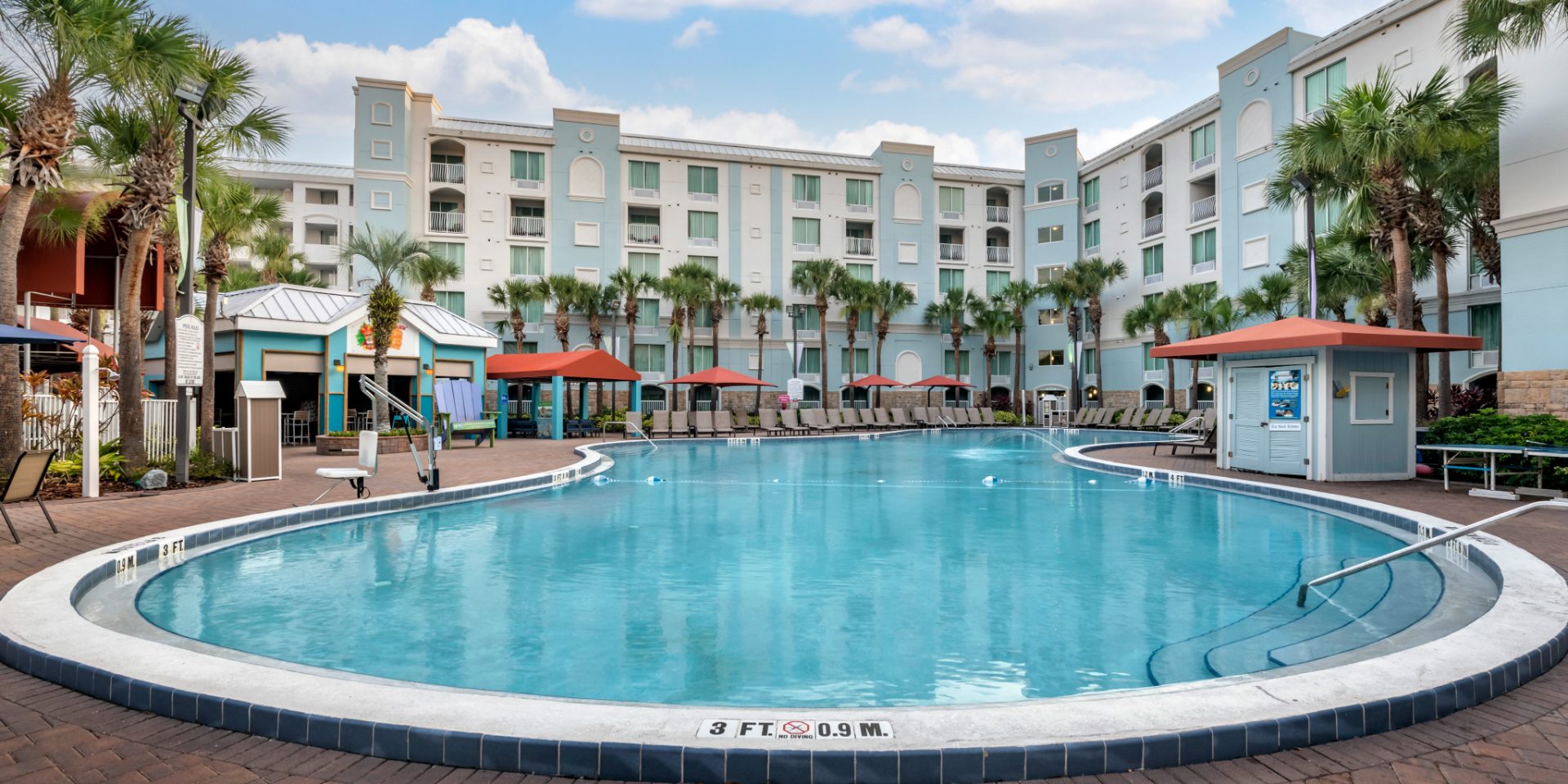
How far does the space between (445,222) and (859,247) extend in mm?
19194

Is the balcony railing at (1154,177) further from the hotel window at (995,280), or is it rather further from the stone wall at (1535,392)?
the stone wall at (1535,392)

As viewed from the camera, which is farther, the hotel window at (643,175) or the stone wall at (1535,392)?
the hotel window at (643,175)

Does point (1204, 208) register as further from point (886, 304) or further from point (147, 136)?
point (147, 136)

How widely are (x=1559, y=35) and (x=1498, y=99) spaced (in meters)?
1.09

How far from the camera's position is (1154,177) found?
3506cm

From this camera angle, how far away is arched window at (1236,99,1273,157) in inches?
1155

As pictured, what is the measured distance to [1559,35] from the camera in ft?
39.3

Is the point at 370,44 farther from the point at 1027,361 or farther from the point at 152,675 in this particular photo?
the point at 152,675

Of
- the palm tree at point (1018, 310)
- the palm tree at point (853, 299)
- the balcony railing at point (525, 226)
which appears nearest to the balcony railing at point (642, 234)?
the balcony railing at point (525, 226)

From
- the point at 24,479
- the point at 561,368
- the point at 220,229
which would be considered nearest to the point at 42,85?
the point at 220,229

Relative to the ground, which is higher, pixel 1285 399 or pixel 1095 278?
pixel 1095 278

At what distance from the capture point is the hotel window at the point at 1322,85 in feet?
86.5

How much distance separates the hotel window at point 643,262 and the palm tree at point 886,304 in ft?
34.4

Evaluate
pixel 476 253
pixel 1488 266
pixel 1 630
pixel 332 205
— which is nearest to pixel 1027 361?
pixel 1488 266
